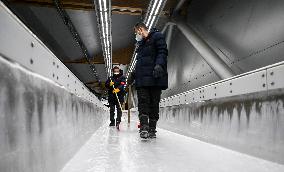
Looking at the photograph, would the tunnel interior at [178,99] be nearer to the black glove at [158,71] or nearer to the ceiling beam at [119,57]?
the black glove at [158,71]

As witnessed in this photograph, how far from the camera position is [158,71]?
3633 mm

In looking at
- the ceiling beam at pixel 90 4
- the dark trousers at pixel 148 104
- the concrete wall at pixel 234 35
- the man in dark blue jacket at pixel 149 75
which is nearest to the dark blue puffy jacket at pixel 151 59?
the man in dark blue jacket at pixel 149 75

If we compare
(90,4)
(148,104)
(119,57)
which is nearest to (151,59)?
(148,104)

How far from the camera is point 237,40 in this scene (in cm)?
454

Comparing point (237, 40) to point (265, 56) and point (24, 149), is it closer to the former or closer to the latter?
point (265, 56)

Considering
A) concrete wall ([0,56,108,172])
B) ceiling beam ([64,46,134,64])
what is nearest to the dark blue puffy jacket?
concrete wall ([0,56,108,172])

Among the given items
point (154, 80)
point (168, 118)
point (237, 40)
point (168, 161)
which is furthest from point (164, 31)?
point (168, 161)

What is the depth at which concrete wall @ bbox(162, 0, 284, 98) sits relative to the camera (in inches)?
140

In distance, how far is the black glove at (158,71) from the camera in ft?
11.9

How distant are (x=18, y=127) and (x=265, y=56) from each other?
3.54m

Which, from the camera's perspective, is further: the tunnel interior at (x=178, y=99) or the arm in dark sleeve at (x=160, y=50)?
the arm in dark sleeve at (x=160, y=50)

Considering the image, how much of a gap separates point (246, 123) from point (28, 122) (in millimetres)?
1980

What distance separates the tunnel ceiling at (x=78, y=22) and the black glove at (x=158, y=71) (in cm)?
413

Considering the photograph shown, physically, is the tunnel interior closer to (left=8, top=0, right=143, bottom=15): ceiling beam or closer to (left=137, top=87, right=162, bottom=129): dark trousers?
(left=8, top=0, right=143, bottom=15): ceiling beam
